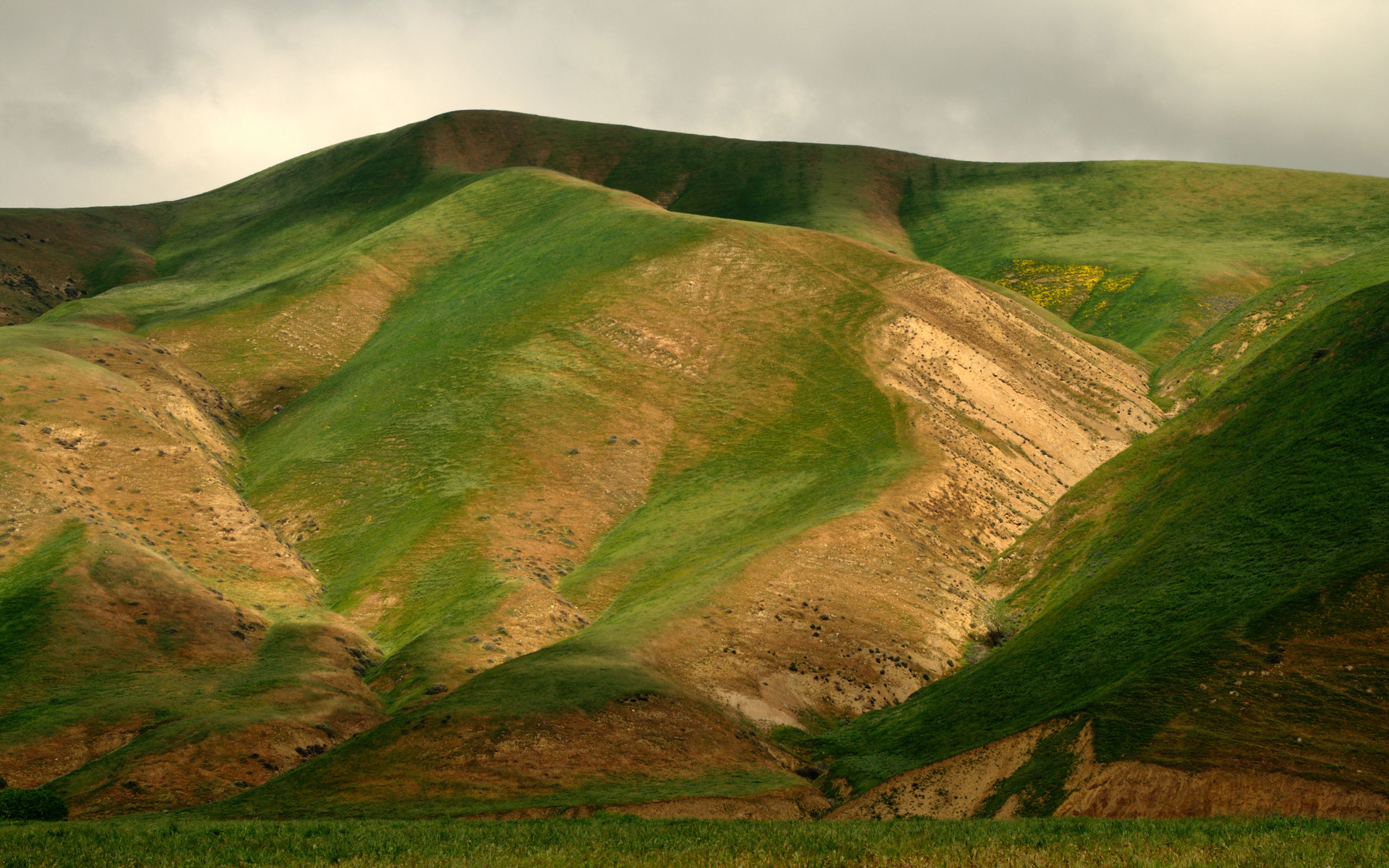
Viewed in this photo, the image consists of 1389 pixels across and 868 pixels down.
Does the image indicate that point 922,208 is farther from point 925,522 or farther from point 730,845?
point 730,845

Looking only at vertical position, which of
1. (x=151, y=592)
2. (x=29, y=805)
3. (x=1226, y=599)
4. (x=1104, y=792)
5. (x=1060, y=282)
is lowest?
(x=29, y=805)

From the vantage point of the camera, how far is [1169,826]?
80.1 feet

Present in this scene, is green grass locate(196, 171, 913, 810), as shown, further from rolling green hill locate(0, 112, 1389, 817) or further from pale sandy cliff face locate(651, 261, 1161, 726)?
pale sandy cliff face locate(651, 261, 1161, 726)

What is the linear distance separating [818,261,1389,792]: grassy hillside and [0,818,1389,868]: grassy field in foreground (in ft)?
27.4

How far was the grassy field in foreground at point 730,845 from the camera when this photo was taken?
848 inches

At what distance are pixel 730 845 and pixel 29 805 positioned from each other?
76.0ft

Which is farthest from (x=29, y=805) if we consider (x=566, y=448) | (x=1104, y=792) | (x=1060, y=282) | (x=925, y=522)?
(x=1060, y=282)

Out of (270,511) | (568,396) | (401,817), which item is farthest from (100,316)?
(401,817)

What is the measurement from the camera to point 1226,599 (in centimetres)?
3947

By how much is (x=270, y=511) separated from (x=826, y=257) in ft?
174

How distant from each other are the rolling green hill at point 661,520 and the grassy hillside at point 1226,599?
0.19 meters

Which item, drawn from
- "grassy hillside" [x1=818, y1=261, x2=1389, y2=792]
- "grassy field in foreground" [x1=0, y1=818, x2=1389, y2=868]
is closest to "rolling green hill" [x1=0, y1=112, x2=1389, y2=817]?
"grassy hillside" [x1=818, y1=261, x2=1389, y2=792]

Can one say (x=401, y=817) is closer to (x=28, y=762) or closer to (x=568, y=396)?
(x=28, y=762)

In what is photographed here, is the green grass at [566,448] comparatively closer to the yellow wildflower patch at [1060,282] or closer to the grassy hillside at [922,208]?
the grassy hillside at [922,208]
